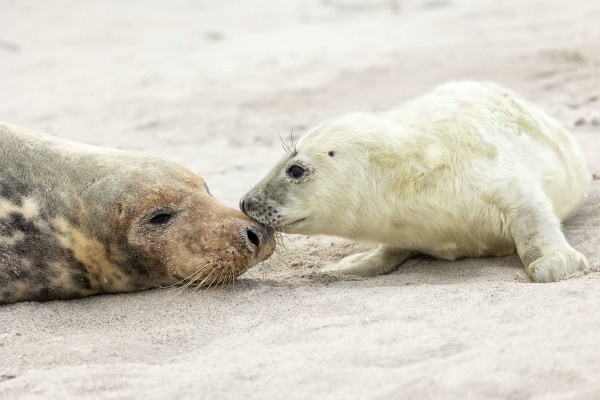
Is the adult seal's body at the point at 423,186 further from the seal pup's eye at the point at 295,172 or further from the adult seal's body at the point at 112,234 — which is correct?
the adult seal's body at the point at 112,234

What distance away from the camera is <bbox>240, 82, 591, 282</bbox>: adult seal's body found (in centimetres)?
462

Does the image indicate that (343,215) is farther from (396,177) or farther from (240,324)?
(240,324)

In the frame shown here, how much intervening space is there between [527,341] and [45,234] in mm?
2277

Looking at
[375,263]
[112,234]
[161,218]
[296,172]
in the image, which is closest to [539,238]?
[375,263]

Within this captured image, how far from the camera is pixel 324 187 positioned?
4707 mm

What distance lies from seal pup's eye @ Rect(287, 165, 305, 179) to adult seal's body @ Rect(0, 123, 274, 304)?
0.35m

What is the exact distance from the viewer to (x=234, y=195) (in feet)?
20.9

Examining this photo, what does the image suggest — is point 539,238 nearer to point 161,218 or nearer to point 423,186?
point 423,186

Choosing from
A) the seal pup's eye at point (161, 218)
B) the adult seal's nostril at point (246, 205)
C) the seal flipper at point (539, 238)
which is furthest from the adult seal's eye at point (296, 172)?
the seal flipper at point (539, 238)

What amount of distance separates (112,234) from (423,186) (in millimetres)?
1476

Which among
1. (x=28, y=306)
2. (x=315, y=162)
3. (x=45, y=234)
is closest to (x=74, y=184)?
(x=45, y=234)

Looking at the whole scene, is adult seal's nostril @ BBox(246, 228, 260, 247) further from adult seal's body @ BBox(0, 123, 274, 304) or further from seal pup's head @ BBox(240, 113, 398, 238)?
seal pup's head @ BBox(240, 113, 398, 238)

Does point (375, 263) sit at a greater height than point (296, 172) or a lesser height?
lesser

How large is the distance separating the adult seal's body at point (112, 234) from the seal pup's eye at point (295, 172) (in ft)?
1.16
